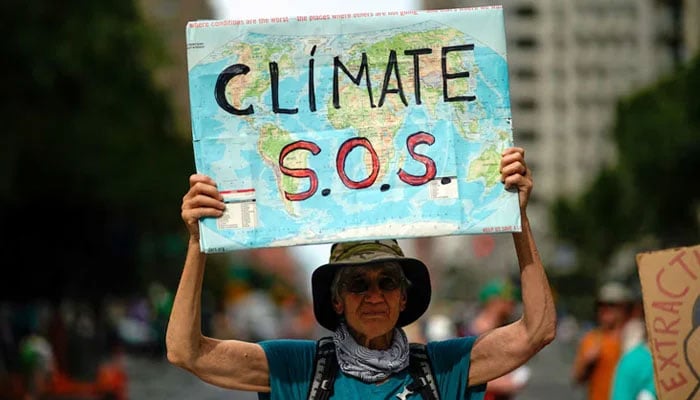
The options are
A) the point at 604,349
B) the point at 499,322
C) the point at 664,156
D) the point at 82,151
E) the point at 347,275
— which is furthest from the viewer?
the point at 664,156

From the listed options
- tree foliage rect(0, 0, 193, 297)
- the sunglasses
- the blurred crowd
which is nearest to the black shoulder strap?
the sunglasses

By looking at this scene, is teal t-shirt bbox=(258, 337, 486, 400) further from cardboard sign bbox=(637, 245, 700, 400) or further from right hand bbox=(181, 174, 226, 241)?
cardboard sign bbox=(637, 245, 700, 400)

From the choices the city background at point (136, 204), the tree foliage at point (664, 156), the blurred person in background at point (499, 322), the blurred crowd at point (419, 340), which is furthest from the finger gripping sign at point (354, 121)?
the tree foliage at point (664, 156)

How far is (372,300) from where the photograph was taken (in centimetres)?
430

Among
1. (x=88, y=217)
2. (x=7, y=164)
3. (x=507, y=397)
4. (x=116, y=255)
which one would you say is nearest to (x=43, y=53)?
(x=7, y=164)

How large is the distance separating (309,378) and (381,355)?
0.86 ft

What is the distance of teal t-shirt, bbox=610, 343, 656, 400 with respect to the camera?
22.3ft

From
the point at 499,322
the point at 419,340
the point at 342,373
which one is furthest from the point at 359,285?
the point at 419,340

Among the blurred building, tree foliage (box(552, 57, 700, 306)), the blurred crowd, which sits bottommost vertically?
the blurred crowd

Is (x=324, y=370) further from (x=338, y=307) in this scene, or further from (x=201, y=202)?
(x=201, y=202)

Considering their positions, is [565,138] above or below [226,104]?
above

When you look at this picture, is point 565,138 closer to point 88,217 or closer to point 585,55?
point 585,55

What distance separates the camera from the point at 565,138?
112 meters

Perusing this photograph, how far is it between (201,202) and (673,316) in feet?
6.35
